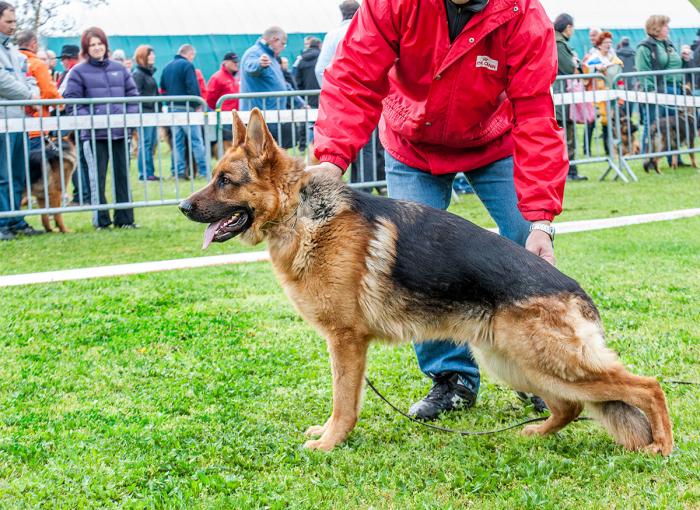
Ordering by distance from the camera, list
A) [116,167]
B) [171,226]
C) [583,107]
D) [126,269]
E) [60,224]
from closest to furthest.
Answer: [126,269]
[116,167]
[60,224]
[171,226]
[583,107]

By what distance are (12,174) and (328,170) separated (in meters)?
7.11

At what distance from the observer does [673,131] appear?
1452 centimetres

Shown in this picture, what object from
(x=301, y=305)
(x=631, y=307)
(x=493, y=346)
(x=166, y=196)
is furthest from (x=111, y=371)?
(x=166, y=196)

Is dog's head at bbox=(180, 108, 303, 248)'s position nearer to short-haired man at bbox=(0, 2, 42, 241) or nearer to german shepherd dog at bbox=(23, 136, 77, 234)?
short-haired man at bbox=(0, 2, 42, 241)

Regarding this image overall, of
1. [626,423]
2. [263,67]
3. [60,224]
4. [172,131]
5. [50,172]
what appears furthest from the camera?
[263,67]

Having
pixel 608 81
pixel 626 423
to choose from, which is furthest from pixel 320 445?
pixel 608 81

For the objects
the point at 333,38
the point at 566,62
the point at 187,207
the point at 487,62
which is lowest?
the point at 187,207

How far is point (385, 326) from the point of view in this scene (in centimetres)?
395

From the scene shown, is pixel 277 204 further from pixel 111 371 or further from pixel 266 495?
pixel 111 371

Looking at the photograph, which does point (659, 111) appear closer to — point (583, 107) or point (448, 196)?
point (583, 107)

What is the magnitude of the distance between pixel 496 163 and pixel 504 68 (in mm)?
574

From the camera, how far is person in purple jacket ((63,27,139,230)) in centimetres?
1042

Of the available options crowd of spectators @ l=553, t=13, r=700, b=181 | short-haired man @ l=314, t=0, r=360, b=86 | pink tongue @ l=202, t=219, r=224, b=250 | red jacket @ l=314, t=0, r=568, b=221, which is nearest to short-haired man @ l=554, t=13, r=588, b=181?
crowd of spectators @ l=553, t=13, r=700, b=181

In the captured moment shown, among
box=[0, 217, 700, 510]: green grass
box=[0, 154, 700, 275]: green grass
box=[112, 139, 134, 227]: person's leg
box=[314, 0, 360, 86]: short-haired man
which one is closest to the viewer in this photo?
box=[0, 217, 700, 510]: green grass
